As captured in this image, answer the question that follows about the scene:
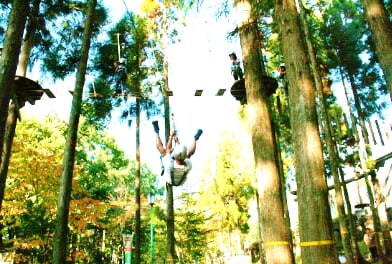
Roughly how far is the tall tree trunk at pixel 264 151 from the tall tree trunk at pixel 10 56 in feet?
9.78

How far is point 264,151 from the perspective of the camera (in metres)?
4.44

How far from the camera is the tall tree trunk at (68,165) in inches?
212

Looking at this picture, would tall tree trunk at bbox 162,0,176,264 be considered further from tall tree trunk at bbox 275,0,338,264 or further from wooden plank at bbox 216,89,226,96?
tall tree trunk at bbox 275,0,338,264

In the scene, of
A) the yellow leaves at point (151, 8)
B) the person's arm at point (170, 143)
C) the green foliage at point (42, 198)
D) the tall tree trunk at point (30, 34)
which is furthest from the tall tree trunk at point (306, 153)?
the yellow leaves at point (151, 8)

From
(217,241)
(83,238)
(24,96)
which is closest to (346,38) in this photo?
(24,96)

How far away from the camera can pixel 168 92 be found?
9062 mm

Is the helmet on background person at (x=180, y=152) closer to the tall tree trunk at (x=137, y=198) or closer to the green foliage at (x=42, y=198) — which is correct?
the tall tree trunk at (x=137, y=198)

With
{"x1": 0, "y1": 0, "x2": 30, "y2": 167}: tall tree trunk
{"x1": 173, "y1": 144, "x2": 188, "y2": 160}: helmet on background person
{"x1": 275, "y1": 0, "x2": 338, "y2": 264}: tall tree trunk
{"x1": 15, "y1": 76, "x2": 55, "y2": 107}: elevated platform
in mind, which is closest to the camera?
{"x1": 275, "y1": 0, "x2": 338, "y2": 264}: tall tree trunk

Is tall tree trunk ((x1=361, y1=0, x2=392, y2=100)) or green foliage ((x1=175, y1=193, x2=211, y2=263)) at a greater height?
tall tree trunk ((x1=361, y1=0, x2=392, y2=100))

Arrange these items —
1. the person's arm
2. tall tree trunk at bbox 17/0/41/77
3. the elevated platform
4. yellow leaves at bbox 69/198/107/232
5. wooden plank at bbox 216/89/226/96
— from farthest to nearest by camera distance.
A: yellow leaves at bbox 69/198/107/232 → wooden plank at bbox 216/89/226/96 → tall tree trunk at bbox 17/0/41/77 → the person's arm → the elevated platform

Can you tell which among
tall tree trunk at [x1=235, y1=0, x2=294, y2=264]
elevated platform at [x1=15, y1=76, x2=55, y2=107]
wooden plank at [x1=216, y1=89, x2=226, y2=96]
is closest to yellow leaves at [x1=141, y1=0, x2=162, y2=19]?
wooden plank at [x1=216, y1=89, x2=226, y2=96]

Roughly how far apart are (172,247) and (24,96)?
5.37 m

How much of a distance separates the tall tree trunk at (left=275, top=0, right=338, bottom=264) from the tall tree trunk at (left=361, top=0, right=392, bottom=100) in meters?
1.48

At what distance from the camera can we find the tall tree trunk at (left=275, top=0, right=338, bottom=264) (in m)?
3.25
